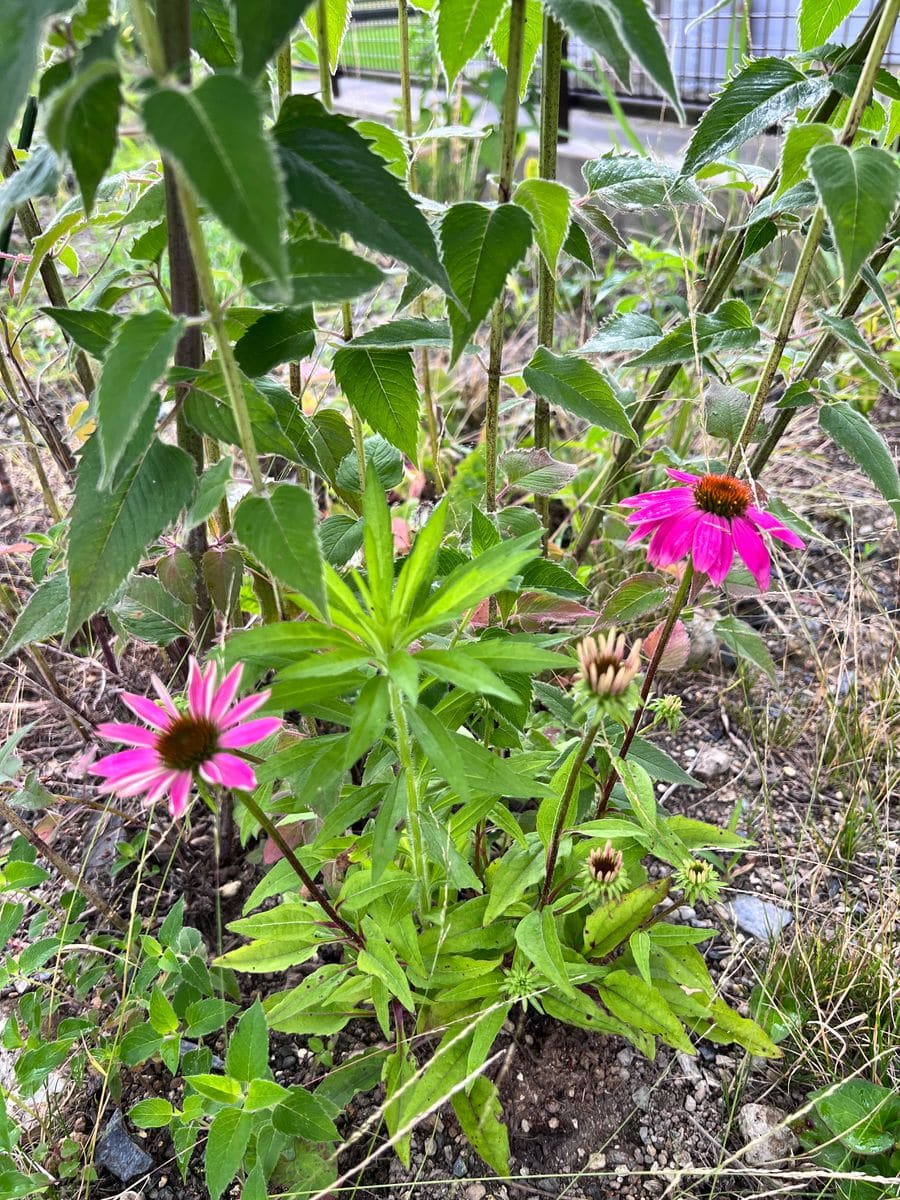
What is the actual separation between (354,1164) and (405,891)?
330 millimetres

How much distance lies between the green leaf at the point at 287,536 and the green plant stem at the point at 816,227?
18.3 inches

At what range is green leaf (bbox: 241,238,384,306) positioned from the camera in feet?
1.78

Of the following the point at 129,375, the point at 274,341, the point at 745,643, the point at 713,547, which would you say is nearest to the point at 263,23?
the point at 129,375

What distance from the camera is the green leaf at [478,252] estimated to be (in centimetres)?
65

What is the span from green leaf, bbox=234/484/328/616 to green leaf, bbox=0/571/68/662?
0.23 meters

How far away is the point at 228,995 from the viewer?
3.53ft

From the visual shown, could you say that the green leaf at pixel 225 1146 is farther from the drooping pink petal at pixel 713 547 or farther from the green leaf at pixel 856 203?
the green leaf at pixel 856 203

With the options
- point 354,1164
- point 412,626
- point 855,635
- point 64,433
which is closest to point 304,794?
point 412,626

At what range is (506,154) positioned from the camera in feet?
2.38

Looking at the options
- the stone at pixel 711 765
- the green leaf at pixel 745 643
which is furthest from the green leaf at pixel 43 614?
the stone at pixel 711 765

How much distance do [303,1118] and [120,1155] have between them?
30cm

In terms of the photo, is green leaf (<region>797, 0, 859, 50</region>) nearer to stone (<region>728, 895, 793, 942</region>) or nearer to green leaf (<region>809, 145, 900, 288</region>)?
green leaf (<region>809, 145, 900, 288</region>)

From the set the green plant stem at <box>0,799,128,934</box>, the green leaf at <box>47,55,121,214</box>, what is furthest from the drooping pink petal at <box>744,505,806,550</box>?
the green plant stem at <box>0,799,128,934</box>

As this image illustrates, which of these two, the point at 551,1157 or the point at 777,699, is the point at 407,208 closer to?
the point at 551,1157
